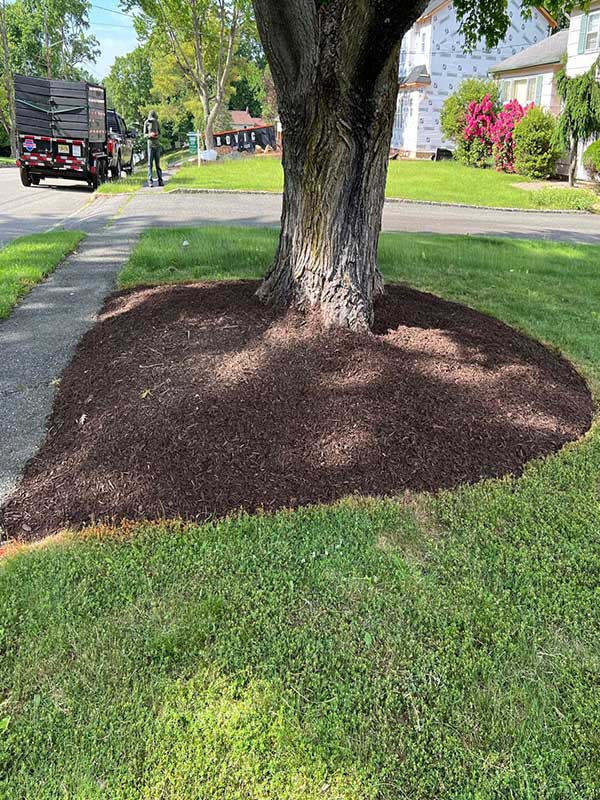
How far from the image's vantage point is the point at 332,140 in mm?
4246

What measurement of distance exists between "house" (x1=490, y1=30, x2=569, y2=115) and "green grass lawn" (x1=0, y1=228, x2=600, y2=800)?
29.1 metres

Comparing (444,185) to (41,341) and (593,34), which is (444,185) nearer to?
(593,34)

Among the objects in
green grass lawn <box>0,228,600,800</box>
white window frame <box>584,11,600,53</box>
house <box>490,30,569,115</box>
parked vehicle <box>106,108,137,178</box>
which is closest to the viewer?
green grass lawn <box>0,228,600,800</box>

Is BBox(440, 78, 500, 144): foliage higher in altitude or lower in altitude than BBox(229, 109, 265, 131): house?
lower

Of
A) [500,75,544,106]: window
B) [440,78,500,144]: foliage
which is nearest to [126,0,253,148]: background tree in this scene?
[440,78,500,144]: foliage

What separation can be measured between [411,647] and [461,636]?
201 mm

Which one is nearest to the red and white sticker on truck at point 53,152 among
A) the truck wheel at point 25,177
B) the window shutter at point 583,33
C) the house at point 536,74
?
the truck wheel at point 25,177

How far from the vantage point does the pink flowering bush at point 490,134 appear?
86.8ft

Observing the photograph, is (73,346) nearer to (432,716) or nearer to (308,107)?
(308,107)

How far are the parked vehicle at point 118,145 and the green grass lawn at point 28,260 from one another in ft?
46.5

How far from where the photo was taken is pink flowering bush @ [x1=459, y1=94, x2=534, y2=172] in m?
26.5

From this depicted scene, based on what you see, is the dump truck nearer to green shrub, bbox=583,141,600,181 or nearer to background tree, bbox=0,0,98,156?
green shrub, bbox=583,141,600,181

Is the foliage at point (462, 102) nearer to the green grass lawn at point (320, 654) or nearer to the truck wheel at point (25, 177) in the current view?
the truck wheel at point (25, 177)

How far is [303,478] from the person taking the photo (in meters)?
3.21
